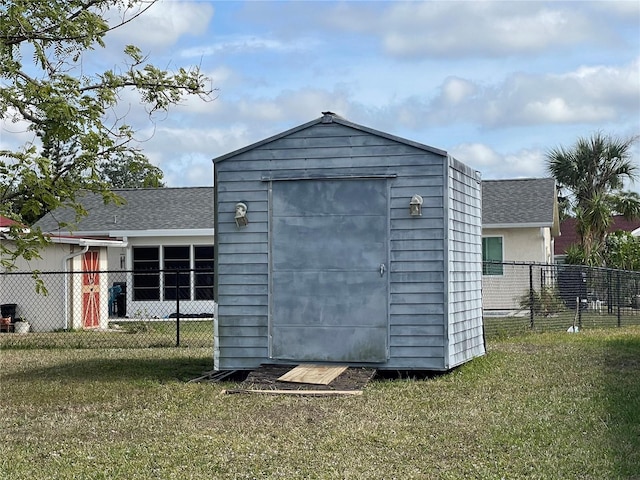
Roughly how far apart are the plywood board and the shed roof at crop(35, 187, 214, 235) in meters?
13.8

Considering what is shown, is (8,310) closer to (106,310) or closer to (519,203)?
(106,310)

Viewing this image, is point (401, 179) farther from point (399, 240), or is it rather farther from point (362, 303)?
point (362, 303)

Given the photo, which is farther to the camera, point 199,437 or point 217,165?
point 217,165

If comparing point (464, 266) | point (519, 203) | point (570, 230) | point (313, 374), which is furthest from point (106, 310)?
point (570, 230)

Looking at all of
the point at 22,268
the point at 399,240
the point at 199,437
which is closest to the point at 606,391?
the point at 399,240

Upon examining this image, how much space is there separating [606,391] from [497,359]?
2962mm

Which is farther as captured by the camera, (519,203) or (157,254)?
(519,203)

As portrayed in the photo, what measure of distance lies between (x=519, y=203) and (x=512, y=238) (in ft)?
4.09

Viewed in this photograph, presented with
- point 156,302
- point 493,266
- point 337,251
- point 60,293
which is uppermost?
point 337,251

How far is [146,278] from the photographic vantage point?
24.8m

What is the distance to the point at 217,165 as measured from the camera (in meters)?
11.4

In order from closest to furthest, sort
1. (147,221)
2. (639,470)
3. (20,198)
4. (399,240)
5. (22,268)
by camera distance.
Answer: (639,470)
(20,198)
(399,240)
(22,268)
(147,221)

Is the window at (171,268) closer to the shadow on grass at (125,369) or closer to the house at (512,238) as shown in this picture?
the house at (512,238)

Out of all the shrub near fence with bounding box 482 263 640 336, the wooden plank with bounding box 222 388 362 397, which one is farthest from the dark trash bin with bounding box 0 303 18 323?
the wooden plank with bounding box 222 388 362 397
